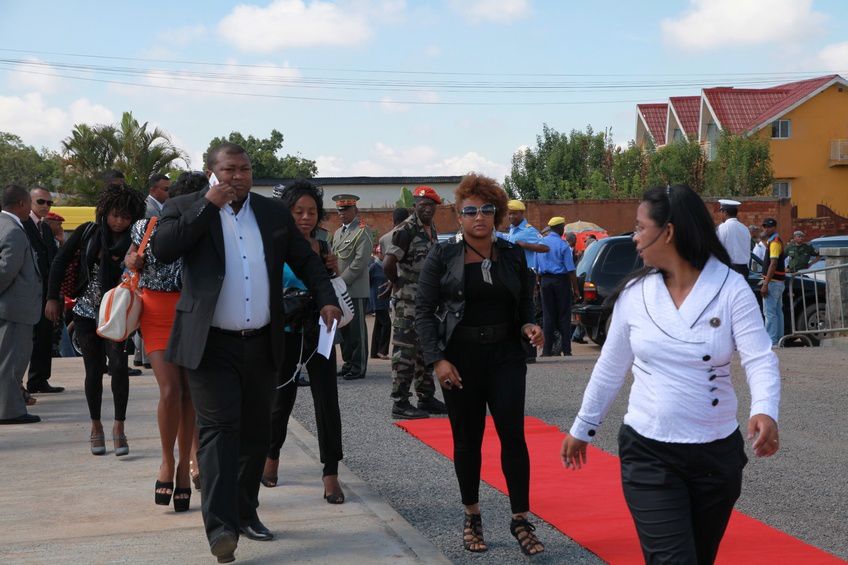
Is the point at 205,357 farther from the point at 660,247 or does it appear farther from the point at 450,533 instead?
the point at 660,247

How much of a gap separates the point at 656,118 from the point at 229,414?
60.7 m

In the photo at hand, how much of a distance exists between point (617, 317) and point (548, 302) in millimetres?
10569

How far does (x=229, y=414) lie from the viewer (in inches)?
195

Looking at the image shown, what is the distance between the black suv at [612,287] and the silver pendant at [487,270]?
10158 millimetres

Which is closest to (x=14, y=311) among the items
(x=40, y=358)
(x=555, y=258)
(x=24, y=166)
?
(x=40, y=358)

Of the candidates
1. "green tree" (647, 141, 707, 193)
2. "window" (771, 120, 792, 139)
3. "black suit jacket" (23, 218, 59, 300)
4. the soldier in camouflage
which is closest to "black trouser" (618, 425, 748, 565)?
the soldier in camouflage

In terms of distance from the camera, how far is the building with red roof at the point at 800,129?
51.4 metres

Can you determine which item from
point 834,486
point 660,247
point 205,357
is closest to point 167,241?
point 205,357

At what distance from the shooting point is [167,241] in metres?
4.96

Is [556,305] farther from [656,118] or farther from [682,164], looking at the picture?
[656,118]

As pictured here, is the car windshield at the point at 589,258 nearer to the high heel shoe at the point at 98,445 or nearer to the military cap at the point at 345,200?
the military cap at the point at 345,200

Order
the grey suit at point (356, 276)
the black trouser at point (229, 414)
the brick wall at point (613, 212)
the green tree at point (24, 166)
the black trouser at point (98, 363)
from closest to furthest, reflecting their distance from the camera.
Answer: the black trouser at point (229, 414) → the black trouser at point (98, 363) → the grey suit at point (356, 276) → the brick wall at point (613, 212) → the green tree at point (24, 166)

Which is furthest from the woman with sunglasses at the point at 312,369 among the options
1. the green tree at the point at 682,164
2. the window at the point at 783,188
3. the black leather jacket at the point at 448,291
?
the window at the point at 783,188

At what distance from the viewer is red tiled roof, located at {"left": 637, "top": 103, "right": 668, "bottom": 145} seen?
6203 cm
